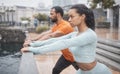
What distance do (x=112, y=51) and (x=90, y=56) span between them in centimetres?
640

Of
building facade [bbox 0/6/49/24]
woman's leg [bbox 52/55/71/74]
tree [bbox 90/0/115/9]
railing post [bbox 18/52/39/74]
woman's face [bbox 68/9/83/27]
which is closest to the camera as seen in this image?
railing post [bbox 18/52/39/74]

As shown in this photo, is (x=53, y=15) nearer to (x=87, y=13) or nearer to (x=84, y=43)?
(x=87, y=13)

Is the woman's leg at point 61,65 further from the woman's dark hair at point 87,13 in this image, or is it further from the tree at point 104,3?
the tree at point 104,3

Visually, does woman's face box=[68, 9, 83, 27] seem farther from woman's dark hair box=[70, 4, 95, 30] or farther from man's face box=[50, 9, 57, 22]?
man's face box=[50, 9, 57, 22]

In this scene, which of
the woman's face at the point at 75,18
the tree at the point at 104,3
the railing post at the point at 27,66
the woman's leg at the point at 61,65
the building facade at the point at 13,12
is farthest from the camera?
the building facade at the point at 13,12

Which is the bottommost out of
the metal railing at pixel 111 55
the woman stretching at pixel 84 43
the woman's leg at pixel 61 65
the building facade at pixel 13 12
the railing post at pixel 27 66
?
the building facade at pixel 13 12

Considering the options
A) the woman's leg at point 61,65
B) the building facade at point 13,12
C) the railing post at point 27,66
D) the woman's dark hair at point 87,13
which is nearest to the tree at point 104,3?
the woman's leg at point 61,65

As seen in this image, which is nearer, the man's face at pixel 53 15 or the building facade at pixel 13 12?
the man's face at pixel 53 15

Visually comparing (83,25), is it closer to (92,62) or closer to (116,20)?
(92,62)

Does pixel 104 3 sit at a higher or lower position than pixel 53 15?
lower

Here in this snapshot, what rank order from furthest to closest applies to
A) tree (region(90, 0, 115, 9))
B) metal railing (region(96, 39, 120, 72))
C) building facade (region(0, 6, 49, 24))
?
building facade (region(0, 6, 49, 24)) → tree (region(90, 0, 115, 9)) → metal railing (region(96, 39, 120, 72))

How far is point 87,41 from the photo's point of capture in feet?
8.43

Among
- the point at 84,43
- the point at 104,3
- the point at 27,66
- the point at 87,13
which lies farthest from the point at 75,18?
the point at 104,3

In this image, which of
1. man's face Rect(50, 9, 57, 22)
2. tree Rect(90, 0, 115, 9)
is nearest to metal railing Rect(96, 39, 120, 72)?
man's face Rect(50, 9, 57, 22)
